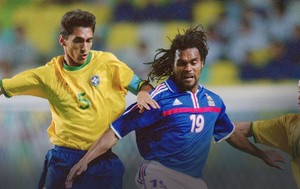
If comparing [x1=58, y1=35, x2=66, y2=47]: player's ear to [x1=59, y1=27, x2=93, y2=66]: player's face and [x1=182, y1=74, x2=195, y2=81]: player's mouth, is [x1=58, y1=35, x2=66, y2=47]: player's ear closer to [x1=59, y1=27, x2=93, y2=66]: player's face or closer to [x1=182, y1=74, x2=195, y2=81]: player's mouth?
[x1=59, y1=27, x2=93, y2=66]: player's face

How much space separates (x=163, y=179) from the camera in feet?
6.17

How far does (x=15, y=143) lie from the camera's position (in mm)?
2086

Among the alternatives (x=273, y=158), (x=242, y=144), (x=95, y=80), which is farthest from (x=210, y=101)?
(x=95, y=80)

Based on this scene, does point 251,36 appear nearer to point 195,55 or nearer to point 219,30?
point 219,30

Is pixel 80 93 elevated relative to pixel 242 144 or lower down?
elevated

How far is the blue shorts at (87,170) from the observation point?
193 centimetres

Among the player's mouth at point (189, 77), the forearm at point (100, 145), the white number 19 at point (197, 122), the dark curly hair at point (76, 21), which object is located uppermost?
the dark curly hair at point (76, 21)

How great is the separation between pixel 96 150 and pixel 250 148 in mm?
555

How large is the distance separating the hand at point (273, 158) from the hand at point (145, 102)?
1.46 ft

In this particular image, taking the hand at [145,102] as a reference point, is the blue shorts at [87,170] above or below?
below

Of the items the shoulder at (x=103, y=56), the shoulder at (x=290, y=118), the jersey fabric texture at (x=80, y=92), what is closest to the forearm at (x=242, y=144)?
the shoulder at (x=290, y=118)

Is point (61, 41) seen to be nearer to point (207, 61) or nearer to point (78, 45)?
point (78, 45)

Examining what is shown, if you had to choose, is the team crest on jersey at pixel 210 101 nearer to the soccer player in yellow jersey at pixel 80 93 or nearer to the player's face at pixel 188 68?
the player's face at pixel 188 68

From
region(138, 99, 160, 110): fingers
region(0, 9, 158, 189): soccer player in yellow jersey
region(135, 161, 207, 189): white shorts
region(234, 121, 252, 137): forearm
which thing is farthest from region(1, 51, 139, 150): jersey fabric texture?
region(234, 121, 252, 137): forearm
